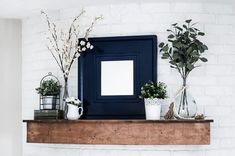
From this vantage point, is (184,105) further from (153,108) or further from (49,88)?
(49,88)

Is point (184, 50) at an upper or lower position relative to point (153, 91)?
upper

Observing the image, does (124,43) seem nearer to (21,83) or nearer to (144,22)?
(144,22)

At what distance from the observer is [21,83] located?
3781 mm

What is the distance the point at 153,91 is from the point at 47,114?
873mm

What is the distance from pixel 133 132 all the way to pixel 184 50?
73 centimetres

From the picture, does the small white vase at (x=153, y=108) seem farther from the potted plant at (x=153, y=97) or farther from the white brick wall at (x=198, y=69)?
the white brick wall at (x=198, y=69)

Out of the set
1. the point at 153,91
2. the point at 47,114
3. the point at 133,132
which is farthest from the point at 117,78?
the point at 47,114

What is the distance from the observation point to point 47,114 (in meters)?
3.29

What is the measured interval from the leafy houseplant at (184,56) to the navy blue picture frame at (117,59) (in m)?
0.15

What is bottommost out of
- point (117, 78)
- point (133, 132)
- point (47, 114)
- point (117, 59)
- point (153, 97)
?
point (133, 132)

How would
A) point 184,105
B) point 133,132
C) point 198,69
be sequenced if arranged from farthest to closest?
1. point 198,69
2. point 184,105
3. point 133,132

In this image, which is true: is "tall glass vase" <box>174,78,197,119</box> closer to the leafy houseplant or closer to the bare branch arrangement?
the leafy houseplant

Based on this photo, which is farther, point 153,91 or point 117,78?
point 117,78

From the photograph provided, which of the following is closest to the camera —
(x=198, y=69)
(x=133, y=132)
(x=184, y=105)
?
(x=133, y=132)
